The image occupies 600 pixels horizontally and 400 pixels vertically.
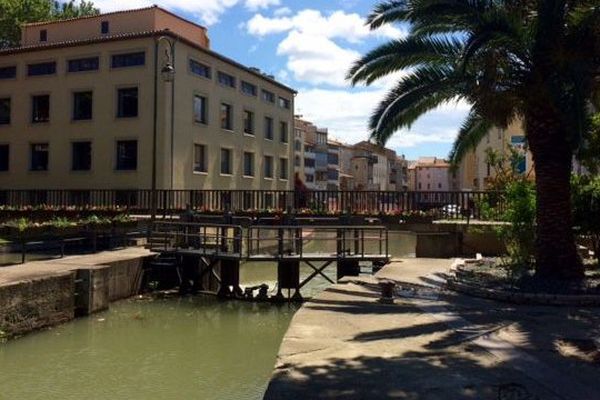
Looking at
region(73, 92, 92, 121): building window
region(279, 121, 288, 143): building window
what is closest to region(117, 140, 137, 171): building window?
region(73, 92, 92, 121): building window

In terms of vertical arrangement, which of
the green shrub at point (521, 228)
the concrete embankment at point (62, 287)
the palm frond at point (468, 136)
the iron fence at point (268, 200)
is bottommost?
the concrete embankment at point (62, 287)

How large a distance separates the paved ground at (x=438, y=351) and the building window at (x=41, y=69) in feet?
103

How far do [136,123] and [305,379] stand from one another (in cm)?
3017

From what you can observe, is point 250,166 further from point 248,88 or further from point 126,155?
point 126,155

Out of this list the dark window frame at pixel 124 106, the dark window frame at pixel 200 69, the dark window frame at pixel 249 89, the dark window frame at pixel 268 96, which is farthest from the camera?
the dark window frame at pixel 268 96

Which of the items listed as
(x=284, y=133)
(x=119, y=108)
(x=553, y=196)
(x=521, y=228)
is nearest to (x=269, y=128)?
(x=284, y=133)

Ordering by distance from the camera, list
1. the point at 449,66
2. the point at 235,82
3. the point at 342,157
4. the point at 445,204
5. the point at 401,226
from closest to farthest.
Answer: the point at 449,66 < the point at 401,226 < the point at 445,204 < the point at 235,82 < the point at 342,157

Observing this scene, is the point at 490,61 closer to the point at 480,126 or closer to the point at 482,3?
the point at 482,3

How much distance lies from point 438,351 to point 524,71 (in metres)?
6.36

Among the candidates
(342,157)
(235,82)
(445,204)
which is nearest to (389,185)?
(342,157)

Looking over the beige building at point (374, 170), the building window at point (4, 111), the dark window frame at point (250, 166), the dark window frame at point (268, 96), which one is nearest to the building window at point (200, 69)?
the dark window frame at point (250, 166)

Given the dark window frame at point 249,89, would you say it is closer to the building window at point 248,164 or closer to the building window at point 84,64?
the building window at point 248,164

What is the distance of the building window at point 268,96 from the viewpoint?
4484cm

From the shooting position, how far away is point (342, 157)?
115812 mm
